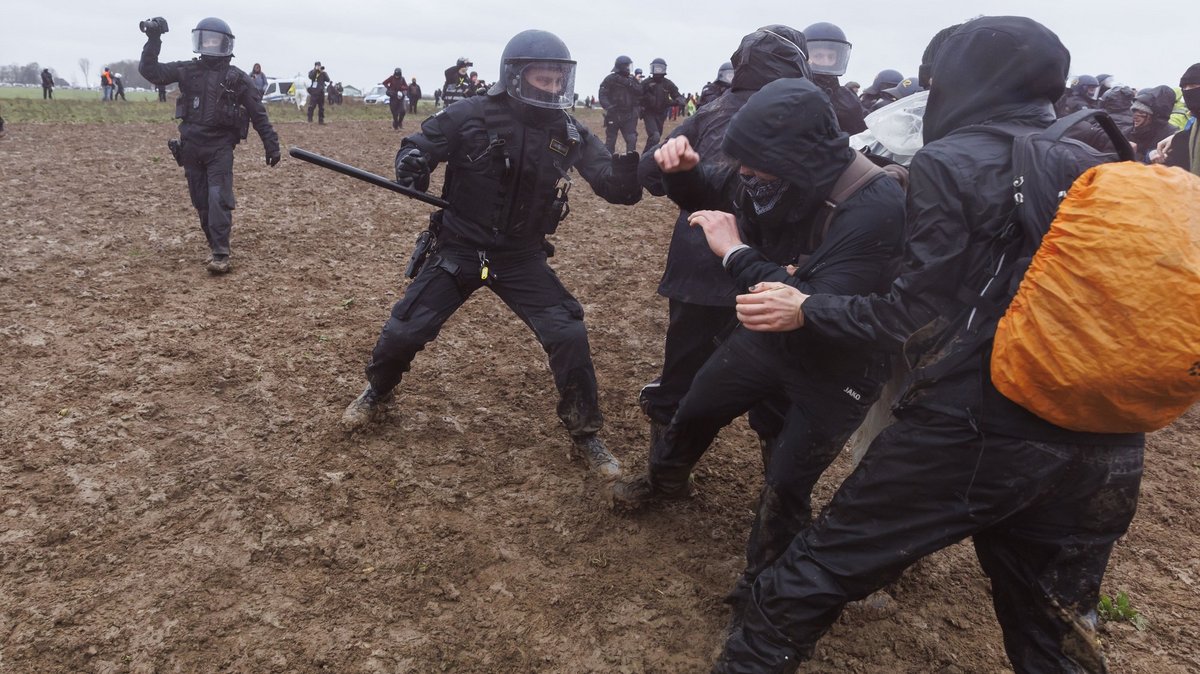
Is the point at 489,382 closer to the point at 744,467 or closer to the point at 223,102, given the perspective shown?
the point at 744,467

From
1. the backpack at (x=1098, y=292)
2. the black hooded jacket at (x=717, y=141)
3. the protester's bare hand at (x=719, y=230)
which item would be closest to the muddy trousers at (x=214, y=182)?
the black hooded jacket at (x=717, y=141)

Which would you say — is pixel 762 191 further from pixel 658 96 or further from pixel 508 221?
pixel 658 96

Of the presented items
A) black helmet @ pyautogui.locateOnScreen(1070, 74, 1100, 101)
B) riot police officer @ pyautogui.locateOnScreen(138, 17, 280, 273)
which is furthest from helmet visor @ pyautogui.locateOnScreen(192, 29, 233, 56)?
black helmet @ pyautogui.locateOnScreen(1070, 74, 1100, 101)

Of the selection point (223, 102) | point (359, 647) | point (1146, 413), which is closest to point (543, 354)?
point (359, 647)

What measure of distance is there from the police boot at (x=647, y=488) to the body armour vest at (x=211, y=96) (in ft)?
17.9

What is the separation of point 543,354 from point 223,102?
3.91 metres

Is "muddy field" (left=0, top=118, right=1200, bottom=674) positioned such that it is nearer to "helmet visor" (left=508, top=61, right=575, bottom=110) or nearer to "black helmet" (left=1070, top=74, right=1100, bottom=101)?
"helmet visor" (left=508, top=61, right=575, bottom=110)

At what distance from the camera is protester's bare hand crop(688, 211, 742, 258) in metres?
2.77

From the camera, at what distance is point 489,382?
547cm

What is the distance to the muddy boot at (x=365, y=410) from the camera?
4555mm

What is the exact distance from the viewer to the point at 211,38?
23.3 feet

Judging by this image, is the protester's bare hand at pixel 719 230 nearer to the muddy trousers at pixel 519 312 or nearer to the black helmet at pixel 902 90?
the muddy trousers at pixel 519 312

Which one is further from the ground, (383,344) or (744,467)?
(383,344)

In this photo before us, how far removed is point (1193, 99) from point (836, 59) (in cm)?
300
